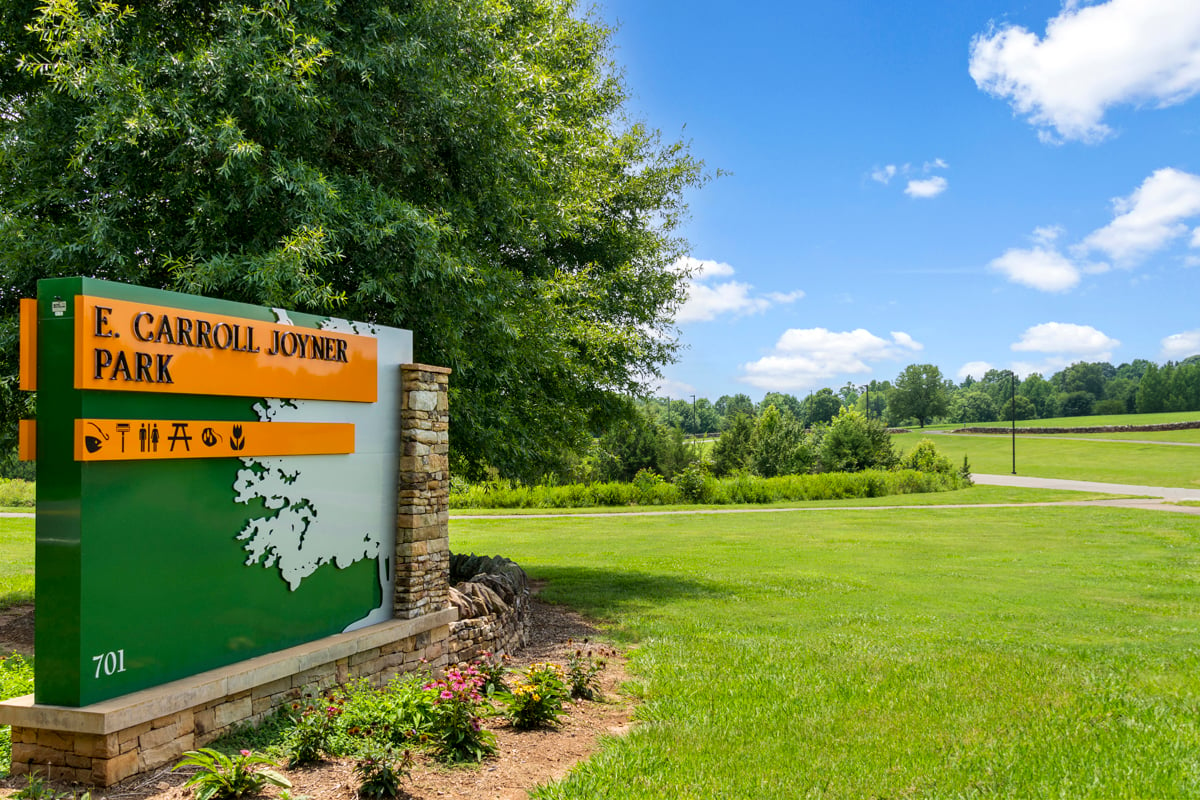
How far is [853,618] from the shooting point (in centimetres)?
1127

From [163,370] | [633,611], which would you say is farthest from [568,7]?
[163,370]

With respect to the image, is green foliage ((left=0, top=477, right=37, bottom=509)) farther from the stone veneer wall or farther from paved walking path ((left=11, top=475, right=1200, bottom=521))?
the stone veneer wall

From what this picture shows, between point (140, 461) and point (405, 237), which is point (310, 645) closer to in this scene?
point (140, 461)

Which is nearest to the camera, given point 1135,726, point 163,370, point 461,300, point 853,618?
point 163,370

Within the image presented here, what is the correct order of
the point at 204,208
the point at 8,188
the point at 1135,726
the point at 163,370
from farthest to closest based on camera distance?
the point at 8,188 → the point at 204,208 → the point at 1135,726 → the point at 163,370

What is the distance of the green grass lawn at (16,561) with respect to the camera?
11961 millimetres

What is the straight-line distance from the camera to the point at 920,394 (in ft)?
354

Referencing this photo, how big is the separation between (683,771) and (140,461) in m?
4.07

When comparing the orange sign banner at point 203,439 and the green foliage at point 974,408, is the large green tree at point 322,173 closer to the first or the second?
the orange sign banner at point 203,439

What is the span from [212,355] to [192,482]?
0.91 metres

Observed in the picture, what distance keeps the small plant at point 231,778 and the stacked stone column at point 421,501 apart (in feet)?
9.59

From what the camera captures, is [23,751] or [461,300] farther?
[461,300]

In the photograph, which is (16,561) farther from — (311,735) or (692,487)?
(692,487)

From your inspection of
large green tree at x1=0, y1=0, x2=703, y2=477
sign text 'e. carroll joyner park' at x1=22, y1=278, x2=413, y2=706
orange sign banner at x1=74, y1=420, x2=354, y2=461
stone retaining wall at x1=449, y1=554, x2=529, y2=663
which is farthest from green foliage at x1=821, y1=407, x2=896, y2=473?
orange sign banner at x1=74, y1=420, x2=354, y2=461
